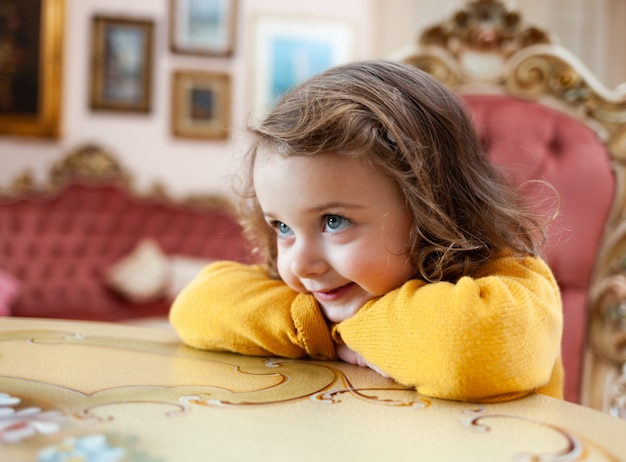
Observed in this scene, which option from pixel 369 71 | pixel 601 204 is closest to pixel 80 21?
pixel 601 204

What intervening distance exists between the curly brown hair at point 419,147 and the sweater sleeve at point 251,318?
0.18 meters

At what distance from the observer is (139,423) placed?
2.25ft

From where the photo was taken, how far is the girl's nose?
3.12 feet

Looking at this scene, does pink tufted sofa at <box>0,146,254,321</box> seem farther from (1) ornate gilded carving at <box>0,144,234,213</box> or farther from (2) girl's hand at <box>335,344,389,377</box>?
(2) girl's hand at <box>335,344,389,377</box>

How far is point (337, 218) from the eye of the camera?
3.07ft

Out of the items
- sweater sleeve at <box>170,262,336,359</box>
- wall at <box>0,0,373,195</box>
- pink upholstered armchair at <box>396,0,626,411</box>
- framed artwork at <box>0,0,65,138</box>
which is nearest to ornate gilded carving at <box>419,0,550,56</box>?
pink upholstered armchair at <box>396,0,626,411</box>

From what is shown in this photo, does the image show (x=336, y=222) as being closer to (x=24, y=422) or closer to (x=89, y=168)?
(x=24, y=422)

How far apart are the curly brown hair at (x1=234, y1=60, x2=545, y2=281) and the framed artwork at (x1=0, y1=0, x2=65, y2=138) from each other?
4081 mm

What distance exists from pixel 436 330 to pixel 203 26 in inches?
181

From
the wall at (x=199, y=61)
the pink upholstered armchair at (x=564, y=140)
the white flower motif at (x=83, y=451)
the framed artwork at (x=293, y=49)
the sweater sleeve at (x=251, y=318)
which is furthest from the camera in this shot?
the framed artwork at (x=293, y=49)

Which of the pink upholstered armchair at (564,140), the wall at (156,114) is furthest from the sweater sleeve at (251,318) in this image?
the wall at (156,114)

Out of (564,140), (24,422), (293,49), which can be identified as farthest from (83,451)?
(293,49)

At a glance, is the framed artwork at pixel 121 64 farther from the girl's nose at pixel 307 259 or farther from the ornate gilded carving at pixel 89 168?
the girl's nose at pixel 307 259

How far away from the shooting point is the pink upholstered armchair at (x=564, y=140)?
182 cm
